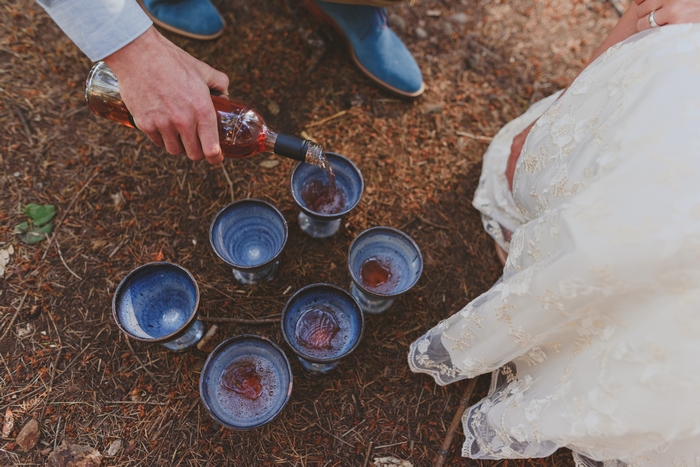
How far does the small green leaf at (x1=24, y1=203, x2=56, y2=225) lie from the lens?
2.35 m

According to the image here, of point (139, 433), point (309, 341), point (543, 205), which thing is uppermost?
point (543, 205)

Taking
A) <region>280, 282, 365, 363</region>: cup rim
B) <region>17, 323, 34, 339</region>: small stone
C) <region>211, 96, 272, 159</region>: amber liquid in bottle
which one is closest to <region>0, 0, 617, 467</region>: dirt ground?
<region>17, 323, 34, 339</region>: small stone

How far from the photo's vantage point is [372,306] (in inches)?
88.7

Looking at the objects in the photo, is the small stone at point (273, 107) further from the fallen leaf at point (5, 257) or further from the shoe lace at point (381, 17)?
the fallen leaf at point (5, 257)

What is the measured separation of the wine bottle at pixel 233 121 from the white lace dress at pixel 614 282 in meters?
0.90

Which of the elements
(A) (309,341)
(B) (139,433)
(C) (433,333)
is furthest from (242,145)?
(B) (139,433)

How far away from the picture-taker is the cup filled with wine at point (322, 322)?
81.5 inches

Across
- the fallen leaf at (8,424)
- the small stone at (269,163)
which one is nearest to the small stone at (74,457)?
the fallen leaf at (8,424)

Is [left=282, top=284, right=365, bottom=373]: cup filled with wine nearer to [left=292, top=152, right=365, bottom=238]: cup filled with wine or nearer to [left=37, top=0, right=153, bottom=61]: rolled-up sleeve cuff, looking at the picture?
[left=292, top=152, right=365, bottom=238]: cup filled with wine

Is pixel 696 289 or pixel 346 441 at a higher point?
pixel 696 289

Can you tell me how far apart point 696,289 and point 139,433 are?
7.01 ft

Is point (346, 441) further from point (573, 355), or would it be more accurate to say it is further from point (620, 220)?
point (620, 220)

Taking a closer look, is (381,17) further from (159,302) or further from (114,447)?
(114,447)

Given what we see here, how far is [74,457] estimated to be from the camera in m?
1.90
